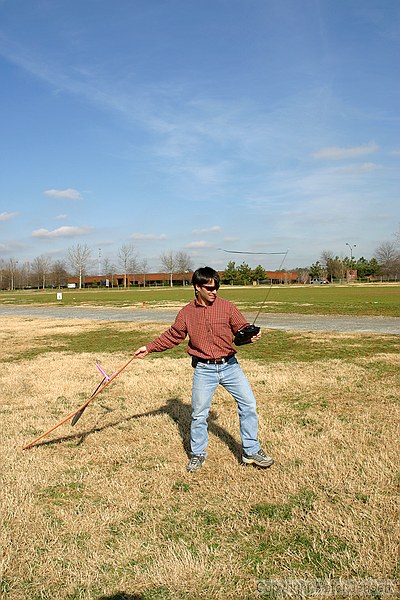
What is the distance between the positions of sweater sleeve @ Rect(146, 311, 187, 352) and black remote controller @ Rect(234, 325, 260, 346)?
0.59m

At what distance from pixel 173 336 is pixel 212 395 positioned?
759 mm

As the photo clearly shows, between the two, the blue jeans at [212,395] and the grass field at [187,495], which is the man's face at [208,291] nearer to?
the blue jeans at [212,395]

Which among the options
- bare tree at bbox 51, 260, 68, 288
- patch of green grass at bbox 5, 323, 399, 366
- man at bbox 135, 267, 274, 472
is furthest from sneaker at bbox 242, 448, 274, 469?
bare tree at bbox 51, 260, 68, 288

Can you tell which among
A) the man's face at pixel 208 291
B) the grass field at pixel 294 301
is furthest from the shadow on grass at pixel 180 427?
the grass field at pixel 294 301

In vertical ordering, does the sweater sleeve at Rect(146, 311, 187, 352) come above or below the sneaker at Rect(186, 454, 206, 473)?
above

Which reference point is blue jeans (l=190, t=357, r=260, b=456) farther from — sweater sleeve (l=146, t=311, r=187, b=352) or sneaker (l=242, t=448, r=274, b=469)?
sweater sleeve (l=146, t=311, r=187, b=352)

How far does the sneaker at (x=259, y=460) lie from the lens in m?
4.80

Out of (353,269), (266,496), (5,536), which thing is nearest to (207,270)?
(266,496)

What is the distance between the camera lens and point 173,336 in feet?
16.9

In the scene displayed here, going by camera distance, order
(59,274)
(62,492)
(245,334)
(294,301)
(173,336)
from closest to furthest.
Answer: (62,492) → (245,334) → (173,336) → (294,301) → (59,274)

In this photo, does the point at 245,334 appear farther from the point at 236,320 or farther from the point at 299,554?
the point at 299,554

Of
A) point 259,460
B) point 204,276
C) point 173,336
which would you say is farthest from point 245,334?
→ point 259,460

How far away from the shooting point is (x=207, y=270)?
4.90 meters

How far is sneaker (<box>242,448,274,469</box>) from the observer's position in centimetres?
480
